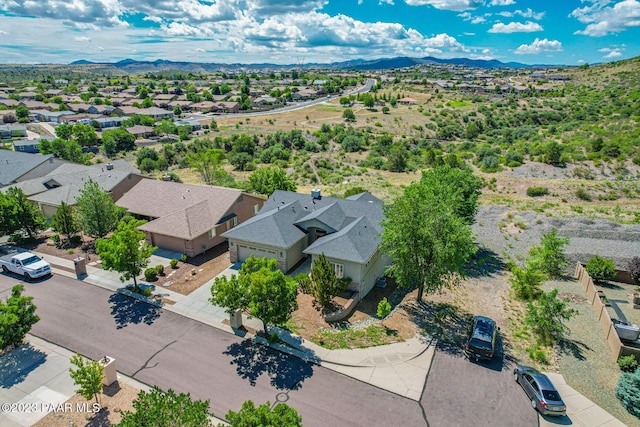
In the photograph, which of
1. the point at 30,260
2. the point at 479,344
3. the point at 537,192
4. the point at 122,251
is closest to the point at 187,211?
the point at 122,251

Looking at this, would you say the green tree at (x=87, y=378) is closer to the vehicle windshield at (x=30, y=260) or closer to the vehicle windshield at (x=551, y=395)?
the vehicle windshield at (x=30, y=260)

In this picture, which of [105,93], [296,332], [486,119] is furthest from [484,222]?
[105,93]

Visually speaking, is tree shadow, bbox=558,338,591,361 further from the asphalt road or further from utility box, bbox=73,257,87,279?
utility box, bbox=73,257,87,279

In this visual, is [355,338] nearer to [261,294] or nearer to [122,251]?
[261,294]

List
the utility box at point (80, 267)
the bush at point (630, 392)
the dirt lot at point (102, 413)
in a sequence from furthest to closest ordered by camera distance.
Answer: the utility box at point (80, 267)
the bush at point (630, 392)
the dirt lot at point (102, 413)

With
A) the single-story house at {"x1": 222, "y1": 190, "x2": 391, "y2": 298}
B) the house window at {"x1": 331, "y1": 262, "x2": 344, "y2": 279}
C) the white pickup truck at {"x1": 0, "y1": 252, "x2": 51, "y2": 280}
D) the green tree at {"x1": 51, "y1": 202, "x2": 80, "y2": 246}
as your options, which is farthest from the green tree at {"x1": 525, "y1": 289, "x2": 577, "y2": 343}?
the green tree at {"x1": 51, "y1": 202, "x2": 80, "y2": 246}

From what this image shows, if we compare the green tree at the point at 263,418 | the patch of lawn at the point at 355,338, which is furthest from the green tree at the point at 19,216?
the green tree at the point at 263,418
